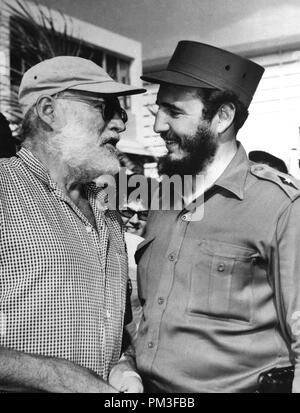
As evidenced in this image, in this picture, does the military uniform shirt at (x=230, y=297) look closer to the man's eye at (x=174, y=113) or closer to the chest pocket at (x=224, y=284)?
the chest pocket at (x=224, y=284)

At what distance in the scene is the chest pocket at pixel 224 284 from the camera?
1714 mm

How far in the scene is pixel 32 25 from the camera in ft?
10.5

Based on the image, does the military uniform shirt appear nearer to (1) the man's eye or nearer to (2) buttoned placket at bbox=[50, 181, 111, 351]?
(2) buttoned placket at bbox=[50, 181, 111, 351]

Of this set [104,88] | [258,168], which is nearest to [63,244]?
[104,88]

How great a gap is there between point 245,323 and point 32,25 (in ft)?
7.53

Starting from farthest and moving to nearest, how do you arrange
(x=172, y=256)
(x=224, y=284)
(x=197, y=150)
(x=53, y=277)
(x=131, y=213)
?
(x=131, y=213), (x=197, y=150), (x=172, y=256), (x=224, y=284), (x=53, y=277)

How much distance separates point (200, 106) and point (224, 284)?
2.22 feet

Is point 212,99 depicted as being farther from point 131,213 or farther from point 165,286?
point 131,213

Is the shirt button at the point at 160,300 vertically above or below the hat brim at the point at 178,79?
below

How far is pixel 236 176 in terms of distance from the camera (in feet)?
6.13

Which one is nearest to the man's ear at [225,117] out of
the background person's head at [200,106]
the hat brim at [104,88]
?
the background person's head at [200,106]

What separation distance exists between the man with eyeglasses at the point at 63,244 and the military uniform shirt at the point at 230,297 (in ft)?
0.49

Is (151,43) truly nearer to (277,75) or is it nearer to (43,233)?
(277,75)
